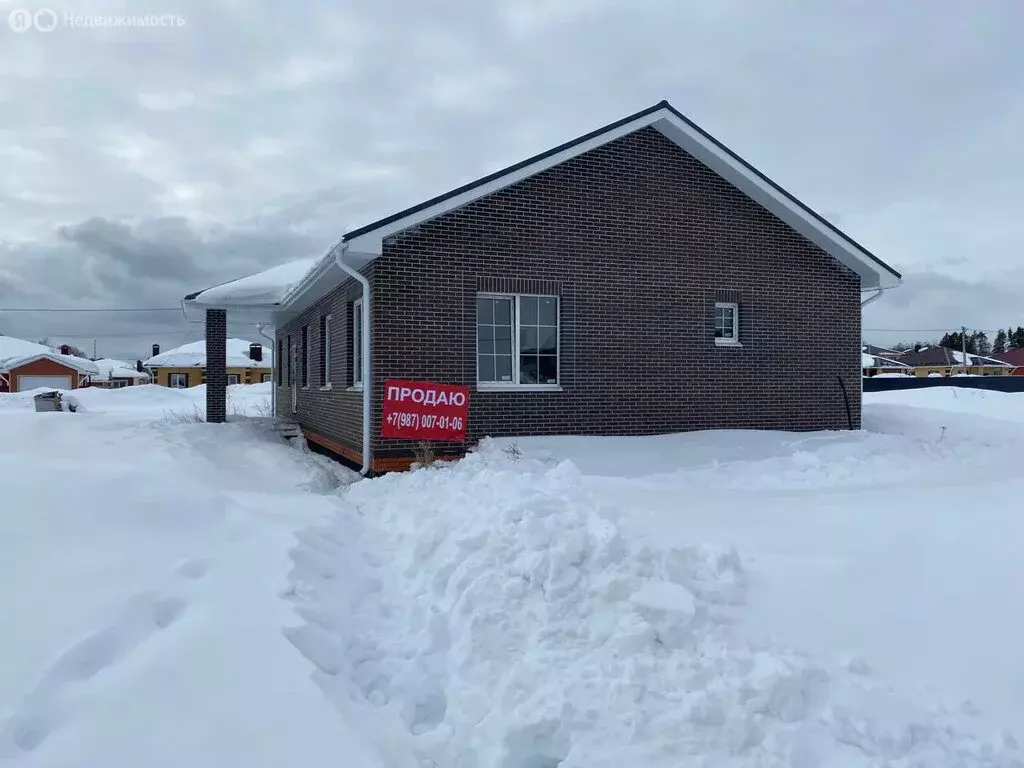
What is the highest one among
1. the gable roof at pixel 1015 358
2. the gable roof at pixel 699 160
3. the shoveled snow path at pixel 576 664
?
the gable roof at pixel 699 160

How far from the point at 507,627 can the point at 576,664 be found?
0.63 m

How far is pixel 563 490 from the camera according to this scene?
6.58 m

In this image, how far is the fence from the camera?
2780 centimetres

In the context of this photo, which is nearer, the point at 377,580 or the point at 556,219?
the point at 377,580

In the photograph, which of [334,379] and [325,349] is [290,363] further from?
[334,379]

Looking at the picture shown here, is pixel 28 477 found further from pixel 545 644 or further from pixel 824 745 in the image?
pixel 824 745

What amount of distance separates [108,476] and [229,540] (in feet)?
6.22

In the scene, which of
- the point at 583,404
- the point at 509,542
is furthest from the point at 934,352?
the point at 509,542

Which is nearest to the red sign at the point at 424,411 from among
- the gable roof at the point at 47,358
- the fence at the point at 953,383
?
the fence at the point at 953,383

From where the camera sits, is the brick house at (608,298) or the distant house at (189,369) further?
the distant house at (189,369)

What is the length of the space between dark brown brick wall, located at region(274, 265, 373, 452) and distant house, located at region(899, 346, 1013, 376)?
60111 mm

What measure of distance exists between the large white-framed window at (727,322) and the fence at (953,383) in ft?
61.7

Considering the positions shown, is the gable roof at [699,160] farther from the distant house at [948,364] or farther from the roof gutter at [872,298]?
the distant house at [948,364]

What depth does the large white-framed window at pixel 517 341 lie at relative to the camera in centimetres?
1109
